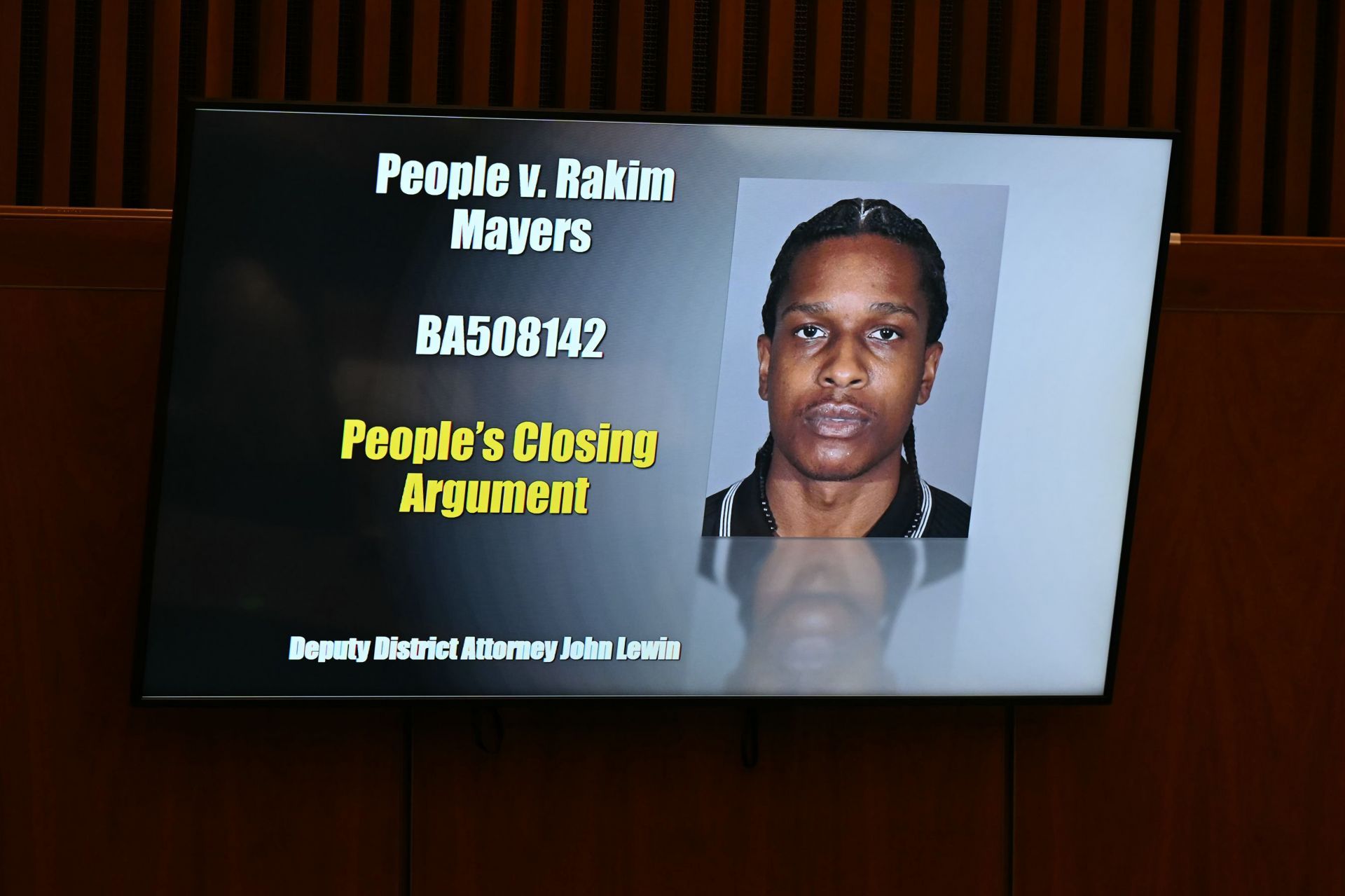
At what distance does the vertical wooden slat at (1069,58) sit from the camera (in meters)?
2.53

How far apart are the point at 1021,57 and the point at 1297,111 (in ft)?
1.97

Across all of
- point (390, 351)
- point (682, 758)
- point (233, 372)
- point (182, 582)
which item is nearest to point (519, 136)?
point (390, 351)

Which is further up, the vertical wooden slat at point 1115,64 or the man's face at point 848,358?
the vertical wooden slat at point 1115,64

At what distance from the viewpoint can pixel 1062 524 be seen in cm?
226

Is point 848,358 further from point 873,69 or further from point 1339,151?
point 1339,151

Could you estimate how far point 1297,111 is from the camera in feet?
8.48

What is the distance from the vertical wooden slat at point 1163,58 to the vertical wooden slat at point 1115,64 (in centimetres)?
6

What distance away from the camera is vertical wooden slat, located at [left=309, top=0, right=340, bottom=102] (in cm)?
238

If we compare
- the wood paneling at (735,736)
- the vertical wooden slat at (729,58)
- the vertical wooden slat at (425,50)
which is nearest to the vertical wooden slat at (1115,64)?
the wood paneling at (735,736)

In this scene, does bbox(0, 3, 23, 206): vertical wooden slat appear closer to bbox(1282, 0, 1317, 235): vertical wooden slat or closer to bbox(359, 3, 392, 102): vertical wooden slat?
bbox(359, 3, 392, 102): vertical wooden slat

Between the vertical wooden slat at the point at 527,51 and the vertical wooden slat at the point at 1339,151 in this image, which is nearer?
the vertical wooden slat at the point at 527,51

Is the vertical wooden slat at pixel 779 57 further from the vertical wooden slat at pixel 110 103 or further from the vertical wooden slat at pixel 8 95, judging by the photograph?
the vertical wooden slat at pixel 8 95

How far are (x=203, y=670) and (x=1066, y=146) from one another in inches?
68.3

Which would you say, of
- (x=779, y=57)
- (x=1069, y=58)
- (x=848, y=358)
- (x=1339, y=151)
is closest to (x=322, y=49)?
(x=779, y=57)
